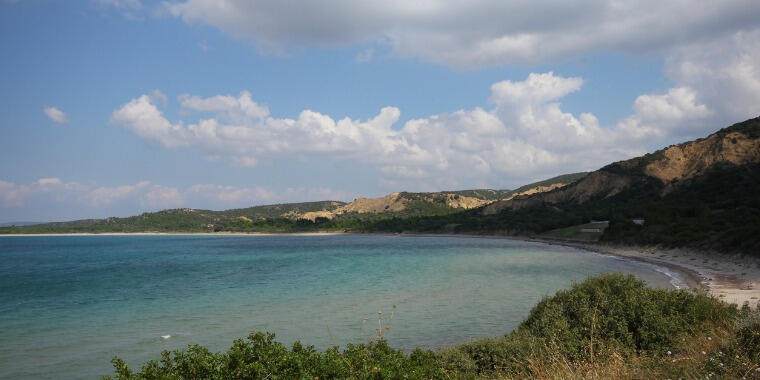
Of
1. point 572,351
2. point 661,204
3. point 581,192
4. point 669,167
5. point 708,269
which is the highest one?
point 669,167

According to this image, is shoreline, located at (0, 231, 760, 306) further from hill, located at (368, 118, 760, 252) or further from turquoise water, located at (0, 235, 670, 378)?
turquoise water, located at (0, 235, 670, 378)

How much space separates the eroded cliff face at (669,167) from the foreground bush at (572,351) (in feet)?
336

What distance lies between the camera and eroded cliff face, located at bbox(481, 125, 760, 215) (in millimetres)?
100137

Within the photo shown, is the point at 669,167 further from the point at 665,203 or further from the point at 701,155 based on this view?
the point at 665,203

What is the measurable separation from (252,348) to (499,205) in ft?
536

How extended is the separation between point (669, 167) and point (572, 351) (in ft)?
408

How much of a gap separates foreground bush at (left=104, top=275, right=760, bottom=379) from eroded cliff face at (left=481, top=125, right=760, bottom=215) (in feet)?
336

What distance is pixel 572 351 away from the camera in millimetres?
11781

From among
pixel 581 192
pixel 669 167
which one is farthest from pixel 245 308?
pixel 581 192

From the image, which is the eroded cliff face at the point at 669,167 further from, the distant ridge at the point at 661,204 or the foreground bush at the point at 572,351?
the foreground bush at the point at 572,351

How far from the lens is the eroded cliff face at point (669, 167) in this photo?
10014 centimetres

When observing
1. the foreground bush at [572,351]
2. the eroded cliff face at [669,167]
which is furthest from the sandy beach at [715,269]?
→ the eroded cliff face at [669,167]

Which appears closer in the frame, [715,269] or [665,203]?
[715,269]

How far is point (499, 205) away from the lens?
541 ft
